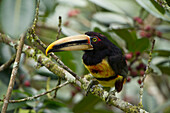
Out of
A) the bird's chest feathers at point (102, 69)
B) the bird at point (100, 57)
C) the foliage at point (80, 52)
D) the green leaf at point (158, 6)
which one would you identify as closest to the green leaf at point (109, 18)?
the foliage at point (80, 52)

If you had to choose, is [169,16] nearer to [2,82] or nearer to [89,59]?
[89,59]

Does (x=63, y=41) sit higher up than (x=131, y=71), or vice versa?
(x=63, y=41)

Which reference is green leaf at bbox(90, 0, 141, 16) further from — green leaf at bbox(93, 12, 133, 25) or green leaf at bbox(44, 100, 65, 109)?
green leaf at bbox(44, 100, 65, 109)

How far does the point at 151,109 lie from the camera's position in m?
3.01

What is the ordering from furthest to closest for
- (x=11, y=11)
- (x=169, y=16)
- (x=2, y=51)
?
1. (x=2, y=51)
2. (x=169, y=16)
3. (x=11, y=11)

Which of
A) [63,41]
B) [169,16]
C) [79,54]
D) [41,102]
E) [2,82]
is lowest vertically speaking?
[41,102]

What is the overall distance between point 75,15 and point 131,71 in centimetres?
166

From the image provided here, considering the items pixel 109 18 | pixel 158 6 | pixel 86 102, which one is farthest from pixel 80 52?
pixel 158 6

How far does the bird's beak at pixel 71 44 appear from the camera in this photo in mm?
1953

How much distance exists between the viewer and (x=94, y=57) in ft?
7.27

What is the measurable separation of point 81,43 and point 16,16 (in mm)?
910

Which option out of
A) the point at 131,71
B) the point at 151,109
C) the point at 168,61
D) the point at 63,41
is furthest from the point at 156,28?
the point at 63,41

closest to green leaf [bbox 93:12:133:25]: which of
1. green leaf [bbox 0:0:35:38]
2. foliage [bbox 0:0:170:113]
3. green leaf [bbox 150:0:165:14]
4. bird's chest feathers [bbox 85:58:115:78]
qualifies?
foliage [bbox 0:0:170:113]

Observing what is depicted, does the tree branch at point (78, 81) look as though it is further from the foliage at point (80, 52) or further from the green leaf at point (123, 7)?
the green leaf at point (123, 7)
